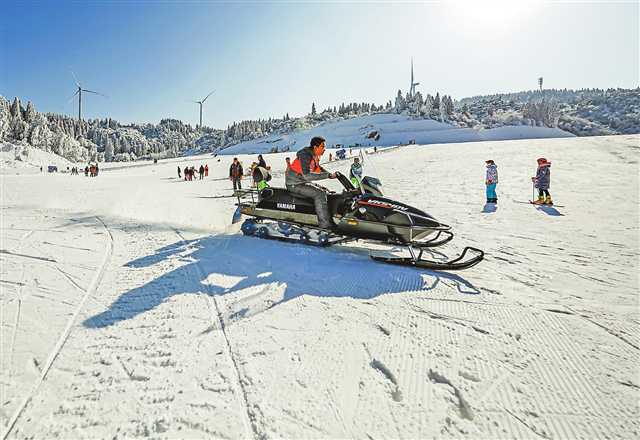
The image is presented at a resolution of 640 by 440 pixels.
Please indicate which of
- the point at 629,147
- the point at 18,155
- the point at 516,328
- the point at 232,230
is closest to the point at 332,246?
the point at 232,230

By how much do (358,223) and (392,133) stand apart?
121 m

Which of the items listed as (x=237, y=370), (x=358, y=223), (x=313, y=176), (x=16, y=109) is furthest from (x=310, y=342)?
(x=16, y=109)

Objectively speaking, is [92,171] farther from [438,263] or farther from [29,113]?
[29,113]

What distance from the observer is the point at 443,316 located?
346 cm

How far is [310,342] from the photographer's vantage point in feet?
9.73

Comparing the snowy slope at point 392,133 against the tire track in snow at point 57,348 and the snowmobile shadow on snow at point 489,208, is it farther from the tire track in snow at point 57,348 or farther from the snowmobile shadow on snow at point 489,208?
the tire track in snow at point 57,348

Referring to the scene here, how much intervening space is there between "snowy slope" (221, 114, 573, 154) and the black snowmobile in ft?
318

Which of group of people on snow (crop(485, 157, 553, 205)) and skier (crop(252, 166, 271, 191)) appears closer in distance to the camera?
skier (crop(252, 166, 271, 191))

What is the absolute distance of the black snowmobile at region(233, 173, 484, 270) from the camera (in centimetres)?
514

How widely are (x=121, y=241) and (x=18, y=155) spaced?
100943 mm

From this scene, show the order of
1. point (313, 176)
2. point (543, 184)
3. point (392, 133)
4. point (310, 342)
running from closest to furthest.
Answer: point (310, 342) → point (313, 176) → point (543, 184) → point (392, 133)

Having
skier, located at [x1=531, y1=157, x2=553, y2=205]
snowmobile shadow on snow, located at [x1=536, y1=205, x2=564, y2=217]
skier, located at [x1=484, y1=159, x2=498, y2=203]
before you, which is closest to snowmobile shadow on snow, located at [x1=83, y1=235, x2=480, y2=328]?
snowmobile shadow on snow, located at [x1=536, y1=205, x2=564, y2=217]

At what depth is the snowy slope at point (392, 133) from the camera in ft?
333

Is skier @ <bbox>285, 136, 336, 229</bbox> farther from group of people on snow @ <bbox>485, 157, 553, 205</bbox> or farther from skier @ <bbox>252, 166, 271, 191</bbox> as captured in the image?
group of people on snow @ <bbox>485, 157, 553, 205</bbox>
